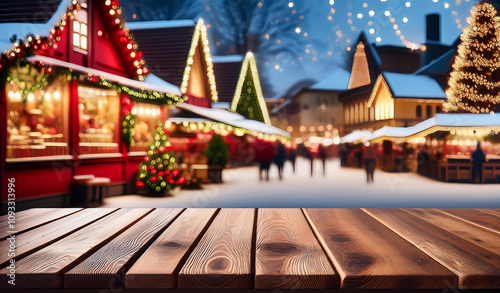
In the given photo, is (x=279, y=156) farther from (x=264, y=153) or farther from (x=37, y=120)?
(x=37, y=120)

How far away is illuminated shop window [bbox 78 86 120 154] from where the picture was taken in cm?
939

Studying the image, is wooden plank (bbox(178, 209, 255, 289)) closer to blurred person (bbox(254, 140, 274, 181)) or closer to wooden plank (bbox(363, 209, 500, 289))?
wooden plank (bbox(363, 209, 500, 289))

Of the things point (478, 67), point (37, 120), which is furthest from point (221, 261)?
point (37, 120)

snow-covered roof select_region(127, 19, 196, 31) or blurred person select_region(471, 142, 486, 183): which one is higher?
snow-covered roof select_region(127, 19, 196, 31)

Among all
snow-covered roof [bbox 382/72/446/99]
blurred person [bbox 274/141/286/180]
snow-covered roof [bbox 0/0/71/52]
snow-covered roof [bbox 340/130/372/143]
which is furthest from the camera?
blurred person [bbox 274/141/286/180]

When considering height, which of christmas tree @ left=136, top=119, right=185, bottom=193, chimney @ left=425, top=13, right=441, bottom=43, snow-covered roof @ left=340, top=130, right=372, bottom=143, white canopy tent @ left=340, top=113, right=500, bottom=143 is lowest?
christmas tree @ left=136, top=119, right=185, bottom=193

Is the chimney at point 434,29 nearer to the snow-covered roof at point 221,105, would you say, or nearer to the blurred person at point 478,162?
the blurred person at point 478,162

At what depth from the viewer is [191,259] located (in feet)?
4.32

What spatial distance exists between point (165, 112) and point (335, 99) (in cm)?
612

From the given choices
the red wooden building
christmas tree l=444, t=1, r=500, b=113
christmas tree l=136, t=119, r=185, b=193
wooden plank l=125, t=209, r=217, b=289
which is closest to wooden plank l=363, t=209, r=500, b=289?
wooden plank l=125, t=209, r=217, b=289

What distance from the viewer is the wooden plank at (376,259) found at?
3.79ft

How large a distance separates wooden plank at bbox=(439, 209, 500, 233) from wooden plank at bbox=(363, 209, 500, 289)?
23 cm

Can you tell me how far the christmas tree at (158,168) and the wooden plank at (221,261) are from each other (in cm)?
790

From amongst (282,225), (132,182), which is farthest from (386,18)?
(132,182)
